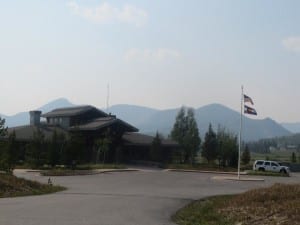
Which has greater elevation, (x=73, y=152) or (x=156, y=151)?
(x=156, y=151)

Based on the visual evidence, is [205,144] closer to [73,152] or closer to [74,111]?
[74,111]

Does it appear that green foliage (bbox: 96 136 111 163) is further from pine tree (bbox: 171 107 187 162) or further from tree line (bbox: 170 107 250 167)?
pine tree (bbox: 171 107 187 162)

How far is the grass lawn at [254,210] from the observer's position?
15.1 m

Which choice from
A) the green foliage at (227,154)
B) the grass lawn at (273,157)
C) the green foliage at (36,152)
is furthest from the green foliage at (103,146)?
the grass lawn at (273,157)

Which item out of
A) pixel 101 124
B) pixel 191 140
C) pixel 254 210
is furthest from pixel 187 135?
pixel 254 210

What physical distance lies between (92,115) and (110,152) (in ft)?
22.3

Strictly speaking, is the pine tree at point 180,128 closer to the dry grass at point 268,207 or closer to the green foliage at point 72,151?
the green foliage at point 72,151

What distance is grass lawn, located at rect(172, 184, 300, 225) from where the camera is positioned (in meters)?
15.1

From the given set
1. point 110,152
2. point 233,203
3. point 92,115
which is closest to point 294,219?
point 233,203

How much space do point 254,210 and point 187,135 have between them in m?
55.2

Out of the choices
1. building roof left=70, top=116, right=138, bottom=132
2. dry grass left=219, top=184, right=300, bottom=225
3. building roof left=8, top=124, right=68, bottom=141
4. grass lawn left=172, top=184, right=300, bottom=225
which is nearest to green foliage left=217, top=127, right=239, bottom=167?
building roof left=70, top=116, right=138, bottom=132

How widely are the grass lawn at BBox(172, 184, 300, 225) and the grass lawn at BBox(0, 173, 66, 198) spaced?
6466 mm

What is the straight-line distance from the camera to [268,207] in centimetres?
1669

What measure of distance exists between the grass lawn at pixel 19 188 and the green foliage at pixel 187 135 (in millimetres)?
42812
